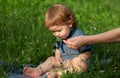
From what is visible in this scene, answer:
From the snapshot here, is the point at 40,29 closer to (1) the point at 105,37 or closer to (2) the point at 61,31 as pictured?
(2) the point at 61,31

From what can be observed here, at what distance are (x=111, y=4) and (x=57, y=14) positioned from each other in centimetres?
479

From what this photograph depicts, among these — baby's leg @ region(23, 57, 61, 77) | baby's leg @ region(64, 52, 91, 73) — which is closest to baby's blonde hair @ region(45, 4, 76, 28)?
baby's leg @ region(64, 52, 91, 73)

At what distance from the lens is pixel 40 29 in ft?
25.9

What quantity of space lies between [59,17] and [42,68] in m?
0.71

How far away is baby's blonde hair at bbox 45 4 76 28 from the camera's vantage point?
6.00 metres

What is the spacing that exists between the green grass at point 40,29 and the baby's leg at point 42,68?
0.28 m

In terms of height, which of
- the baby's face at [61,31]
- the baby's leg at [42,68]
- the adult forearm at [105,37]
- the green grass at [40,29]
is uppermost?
the adult forearm at [105,37]

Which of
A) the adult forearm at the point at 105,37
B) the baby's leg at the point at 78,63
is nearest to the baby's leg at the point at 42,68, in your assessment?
the baby's leg at the point at 78,63

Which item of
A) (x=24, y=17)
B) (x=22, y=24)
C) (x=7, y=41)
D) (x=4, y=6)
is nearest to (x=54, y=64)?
(x=7, y=41)

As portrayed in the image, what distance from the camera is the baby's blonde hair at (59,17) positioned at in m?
6.00

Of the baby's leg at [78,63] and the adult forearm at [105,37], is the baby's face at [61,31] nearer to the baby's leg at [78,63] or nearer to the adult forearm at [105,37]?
the baby's leg at [78,63]

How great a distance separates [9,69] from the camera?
6344mm

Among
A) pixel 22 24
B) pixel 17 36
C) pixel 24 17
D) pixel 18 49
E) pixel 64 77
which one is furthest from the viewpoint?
pixel 24 17

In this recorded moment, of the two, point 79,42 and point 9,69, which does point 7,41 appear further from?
point 79,42
